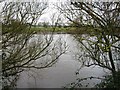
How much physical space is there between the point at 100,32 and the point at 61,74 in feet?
1.84

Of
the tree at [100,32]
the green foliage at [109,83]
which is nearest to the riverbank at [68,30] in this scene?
the tree at [100,32]

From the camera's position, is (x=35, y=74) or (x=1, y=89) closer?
(x=1, y=89)

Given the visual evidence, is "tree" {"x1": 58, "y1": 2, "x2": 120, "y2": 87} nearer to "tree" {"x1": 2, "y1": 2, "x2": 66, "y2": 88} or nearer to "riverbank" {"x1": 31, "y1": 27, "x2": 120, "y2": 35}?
"riverbank" {"x1": 31, "y1": 27, "x2": 120, "y2": 35}

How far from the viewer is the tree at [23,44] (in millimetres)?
1982

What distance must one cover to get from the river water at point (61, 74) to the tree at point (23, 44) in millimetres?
53

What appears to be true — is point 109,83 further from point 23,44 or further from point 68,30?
point 23,44

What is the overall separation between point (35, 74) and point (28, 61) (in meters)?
0.16

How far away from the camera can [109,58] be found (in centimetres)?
231

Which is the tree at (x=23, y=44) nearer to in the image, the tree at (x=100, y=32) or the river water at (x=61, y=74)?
the river water at (x=61, y=74)

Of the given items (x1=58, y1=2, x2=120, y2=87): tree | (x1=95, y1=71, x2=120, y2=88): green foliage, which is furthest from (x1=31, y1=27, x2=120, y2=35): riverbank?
(x1=95, y1=71, x2=120, y2=88): green foliage

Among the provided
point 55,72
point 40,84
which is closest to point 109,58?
point 55,72

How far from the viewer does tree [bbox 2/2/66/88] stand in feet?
6.50

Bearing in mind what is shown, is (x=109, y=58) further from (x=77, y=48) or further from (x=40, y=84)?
(x=40, y=84)

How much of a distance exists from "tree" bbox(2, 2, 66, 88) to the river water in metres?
0.05
